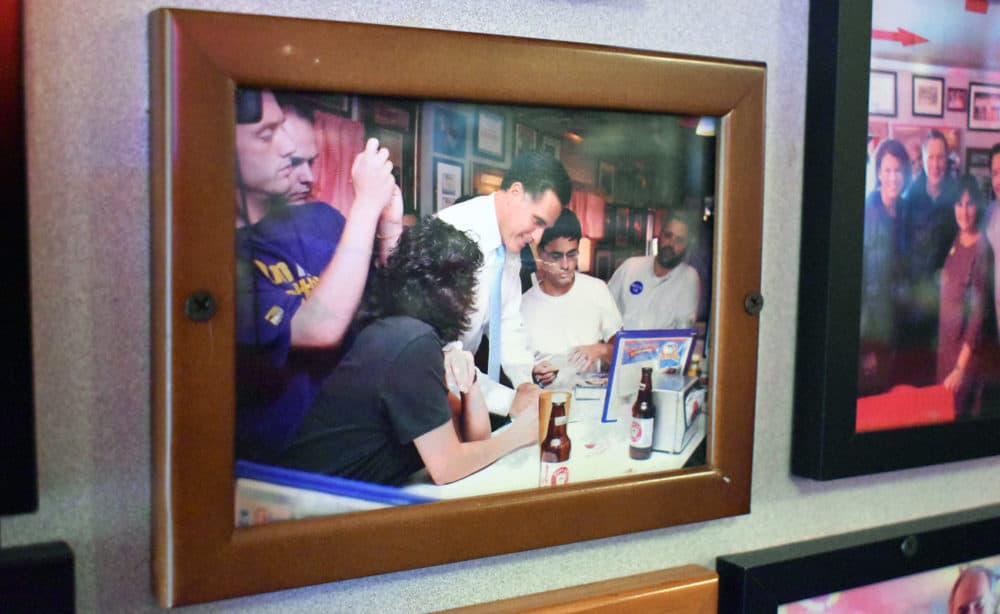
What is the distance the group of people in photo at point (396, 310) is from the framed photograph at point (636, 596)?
5.7 inches

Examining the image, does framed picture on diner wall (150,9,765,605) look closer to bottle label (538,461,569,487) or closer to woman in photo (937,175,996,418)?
bottle label (538,461,569,487)

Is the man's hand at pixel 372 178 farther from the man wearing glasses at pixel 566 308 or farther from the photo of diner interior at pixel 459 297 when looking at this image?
the man wearing glasses at pixel 566 308

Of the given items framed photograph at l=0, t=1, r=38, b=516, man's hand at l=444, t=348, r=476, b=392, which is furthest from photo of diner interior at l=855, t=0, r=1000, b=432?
framed photograph at l=0, t=1, r=38, b=516

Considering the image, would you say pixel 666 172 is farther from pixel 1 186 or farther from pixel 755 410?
pixel 1 186

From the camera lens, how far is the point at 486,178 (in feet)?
2.49

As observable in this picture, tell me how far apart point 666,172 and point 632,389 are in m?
0.21

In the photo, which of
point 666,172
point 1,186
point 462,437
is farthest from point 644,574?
point 1,186

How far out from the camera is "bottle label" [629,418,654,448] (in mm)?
859

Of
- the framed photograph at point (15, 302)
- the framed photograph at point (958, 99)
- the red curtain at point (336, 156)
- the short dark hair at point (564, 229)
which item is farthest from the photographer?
the framed photograph at point (958, 99)

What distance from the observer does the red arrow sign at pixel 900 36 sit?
37.4 inches

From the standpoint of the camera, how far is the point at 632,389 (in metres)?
0.86

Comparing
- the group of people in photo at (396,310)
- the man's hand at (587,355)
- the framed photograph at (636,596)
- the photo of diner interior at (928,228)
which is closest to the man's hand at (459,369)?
the group of people in photo at (396,310)

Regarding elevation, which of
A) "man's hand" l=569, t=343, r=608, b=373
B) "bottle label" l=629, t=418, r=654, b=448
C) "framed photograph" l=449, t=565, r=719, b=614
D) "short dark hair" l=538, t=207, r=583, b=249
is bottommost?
"framed photograph" l=449, t=565, r=719, b=614

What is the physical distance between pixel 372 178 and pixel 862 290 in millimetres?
554
